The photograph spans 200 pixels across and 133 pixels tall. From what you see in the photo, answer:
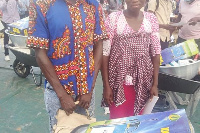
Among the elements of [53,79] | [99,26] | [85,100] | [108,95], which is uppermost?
[99,26]

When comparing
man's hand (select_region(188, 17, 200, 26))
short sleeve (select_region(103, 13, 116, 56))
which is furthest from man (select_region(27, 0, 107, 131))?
man's hand (select_region(188, 17, 200, 26))

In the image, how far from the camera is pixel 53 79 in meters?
1.59

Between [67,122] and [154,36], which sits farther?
[154,36]

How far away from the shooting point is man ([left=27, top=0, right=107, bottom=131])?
149 centimetres

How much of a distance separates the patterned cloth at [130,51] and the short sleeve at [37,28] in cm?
73

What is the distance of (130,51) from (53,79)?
0.79 meters

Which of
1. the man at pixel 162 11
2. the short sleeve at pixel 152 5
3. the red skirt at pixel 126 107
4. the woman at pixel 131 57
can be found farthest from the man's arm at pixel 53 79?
the short sleeve at pixel 152 5

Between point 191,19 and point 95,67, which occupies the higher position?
point 191,19

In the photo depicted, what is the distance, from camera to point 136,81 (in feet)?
7.28

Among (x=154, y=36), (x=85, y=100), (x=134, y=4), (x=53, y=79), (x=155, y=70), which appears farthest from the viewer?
(x=155, y=70)

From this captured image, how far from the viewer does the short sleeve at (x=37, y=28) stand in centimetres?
147

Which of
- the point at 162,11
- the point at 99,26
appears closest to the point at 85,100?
the point at 99,26

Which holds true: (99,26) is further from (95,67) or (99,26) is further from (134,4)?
(134,4)

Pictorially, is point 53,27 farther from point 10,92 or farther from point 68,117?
point 10,92
